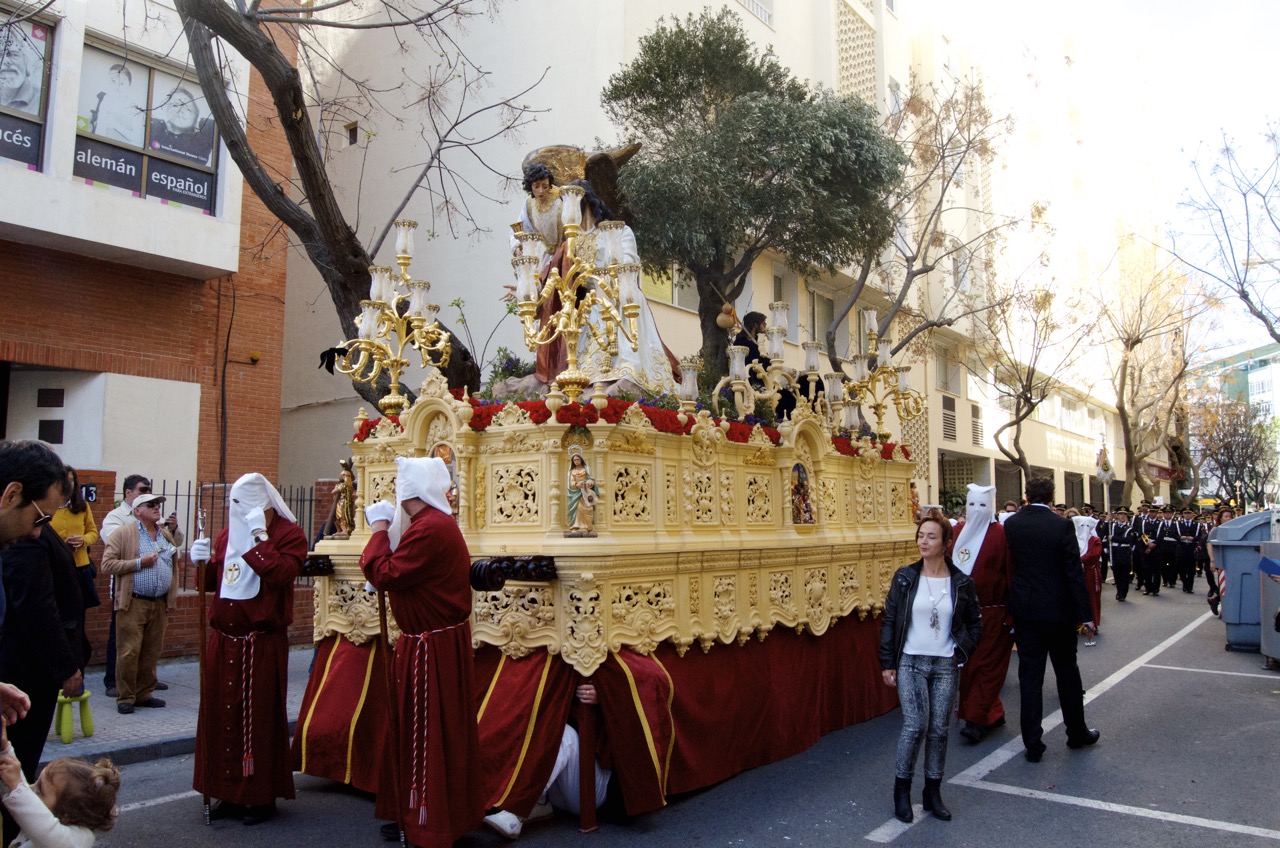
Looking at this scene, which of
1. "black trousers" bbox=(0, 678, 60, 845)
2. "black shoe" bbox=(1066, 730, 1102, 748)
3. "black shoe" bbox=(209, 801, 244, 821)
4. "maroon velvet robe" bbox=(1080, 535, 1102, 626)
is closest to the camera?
"black trousers" bbox=(0, 678, 60, 845)

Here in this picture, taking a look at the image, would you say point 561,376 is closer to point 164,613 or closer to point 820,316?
point 164,613

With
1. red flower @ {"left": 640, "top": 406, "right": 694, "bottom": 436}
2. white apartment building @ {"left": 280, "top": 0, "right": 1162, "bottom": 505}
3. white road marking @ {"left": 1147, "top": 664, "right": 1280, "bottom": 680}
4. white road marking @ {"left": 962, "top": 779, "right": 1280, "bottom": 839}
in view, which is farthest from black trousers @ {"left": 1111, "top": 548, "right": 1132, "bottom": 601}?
red flower @ {"left": 640, "top": 406, "right": 694, "bottom": 436}

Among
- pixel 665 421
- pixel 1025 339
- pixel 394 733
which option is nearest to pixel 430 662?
pixel 394 733

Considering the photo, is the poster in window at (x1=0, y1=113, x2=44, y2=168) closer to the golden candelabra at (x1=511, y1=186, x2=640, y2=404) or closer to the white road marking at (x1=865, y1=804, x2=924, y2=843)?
the golden candelabra at (x1=511, y1=186, x2=640, y2=404)

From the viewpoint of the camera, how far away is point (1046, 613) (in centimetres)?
694

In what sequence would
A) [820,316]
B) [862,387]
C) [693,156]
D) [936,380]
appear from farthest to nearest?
[936,380]
[820,316]
[693,156]
[862,387]

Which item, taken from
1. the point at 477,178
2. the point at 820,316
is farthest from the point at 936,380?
the point at 477,178

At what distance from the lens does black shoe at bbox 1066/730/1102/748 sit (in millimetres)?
7215

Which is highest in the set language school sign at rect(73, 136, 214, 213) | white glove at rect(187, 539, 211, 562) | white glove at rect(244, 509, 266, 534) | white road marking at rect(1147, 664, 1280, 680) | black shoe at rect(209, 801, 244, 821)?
language school sign at rect(73, 136, 214, 213)

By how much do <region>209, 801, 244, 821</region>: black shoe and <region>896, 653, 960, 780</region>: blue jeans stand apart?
155 inches

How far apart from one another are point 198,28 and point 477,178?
7.77 m

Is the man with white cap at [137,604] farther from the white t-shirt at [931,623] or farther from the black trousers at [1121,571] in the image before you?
the black trousers at [1121,571]

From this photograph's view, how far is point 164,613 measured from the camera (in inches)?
344

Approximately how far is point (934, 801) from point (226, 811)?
13.9 feet
